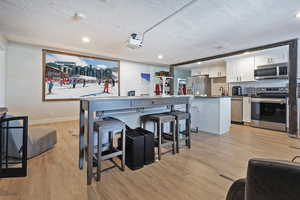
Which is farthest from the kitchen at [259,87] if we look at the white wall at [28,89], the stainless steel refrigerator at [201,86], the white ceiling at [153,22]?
the white wall at [28,89]

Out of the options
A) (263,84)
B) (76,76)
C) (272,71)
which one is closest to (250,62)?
(272,71)

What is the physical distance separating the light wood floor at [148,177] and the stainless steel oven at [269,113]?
4.98ft

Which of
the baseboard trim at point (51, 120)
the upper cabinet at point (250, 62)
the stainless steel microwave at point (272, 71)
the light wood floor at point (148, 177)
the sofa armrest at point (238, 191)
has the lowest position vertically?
the light wood floor at point (148, 177)

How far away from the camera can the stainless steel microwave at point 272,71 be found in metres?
3.87

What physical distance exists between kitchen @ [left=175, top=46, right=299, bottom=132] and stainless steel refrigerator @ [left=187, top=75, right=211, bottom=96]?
70cm

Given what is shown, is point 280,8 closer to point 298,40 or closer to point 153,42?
point 298,40

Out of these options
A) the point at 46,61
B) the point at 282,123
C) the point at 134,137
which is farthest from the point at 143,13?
the point at 282,123

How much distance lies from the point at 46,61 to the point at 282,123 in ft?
22.5

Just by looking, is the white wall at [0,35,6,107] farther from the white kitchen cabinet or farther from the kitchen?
the white kitchen cabinet

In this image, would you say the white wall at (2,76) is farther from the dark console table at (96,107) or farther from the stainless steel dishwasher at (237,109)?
the stainless steel dishwasher at (237,109)

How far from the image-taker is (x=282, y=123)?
3.70 metres

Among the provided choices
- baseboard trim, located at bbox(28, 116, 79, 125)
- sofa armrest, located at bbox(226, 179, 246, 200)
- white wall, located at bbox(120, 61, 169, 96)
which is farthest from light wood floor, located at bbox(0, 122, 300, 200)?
white wall, located at bbox(120, 61, 169, 96)

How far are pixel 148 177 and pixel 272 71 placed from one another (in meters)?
4.61

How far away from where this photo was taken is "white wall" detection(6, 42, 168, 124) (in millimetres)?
3836
